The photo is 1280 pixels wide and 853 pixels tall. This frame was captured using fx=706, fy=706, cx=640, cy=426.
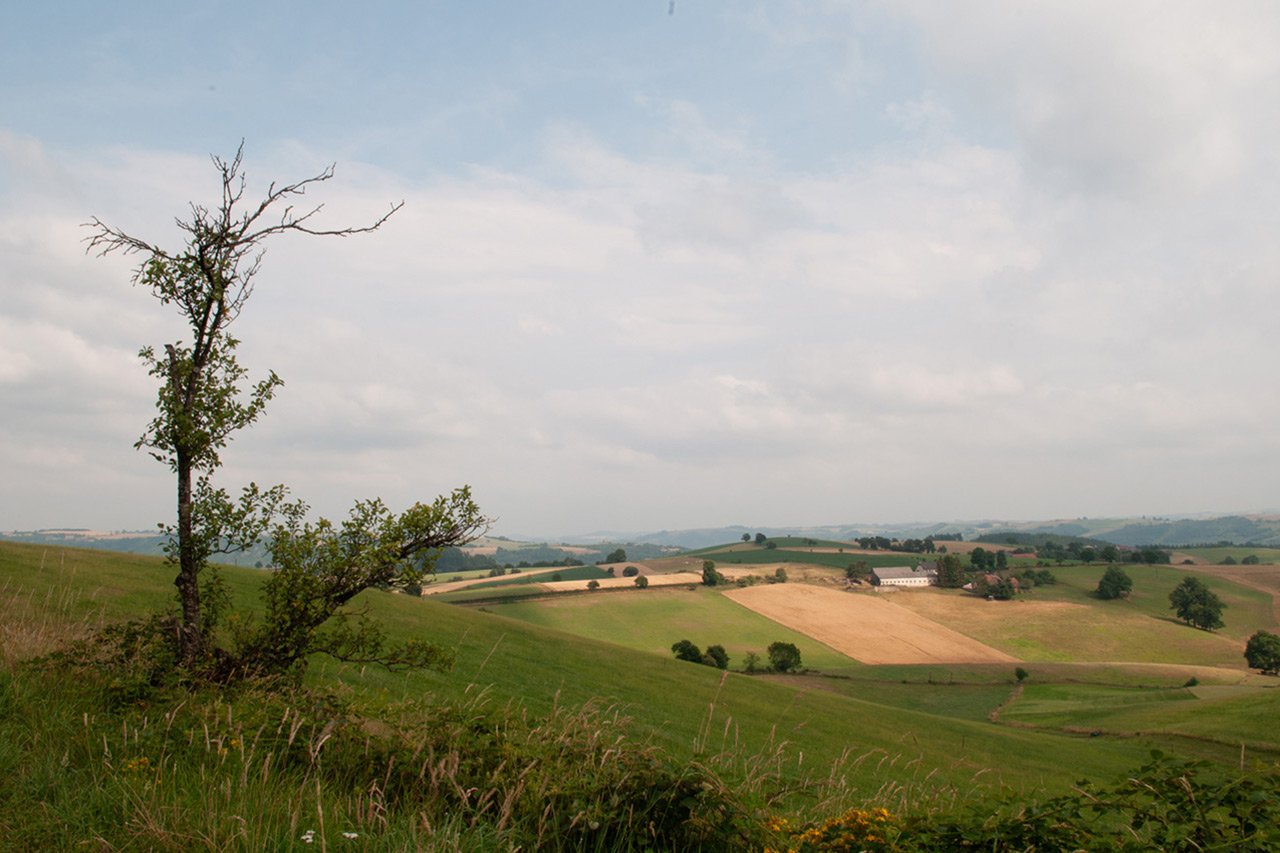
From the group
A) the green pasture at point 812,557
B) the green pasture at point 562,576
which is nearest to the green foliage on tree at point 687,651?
the green pasture at point 562,576

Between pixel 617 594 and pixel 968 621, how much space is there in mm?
51629

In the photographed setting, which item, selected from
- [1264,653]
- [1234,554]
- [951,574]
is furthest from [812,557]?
[1234,554]

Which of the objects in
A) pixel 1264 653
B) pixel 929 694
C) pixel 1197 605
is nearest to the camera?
pixel 929 694

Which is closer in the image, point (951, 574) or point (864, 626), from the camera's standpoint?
point (864, 626)

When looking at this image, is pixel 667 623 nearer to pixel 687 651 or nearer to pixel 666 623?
pixel 666 623

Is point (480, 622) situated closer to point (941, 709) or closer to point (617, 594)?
point (941, 709)

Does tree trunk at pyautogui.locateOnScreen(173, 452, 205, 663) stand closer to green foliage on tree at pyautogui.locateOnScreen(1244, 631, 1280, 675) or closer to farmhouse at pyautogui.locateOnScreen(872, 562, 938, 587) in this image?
green foliage on tree at pyautogui.locateOnScreen(1244, 631, 1280, 675)

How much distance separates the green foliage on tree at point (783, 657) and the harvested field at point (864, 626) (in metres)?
11.2

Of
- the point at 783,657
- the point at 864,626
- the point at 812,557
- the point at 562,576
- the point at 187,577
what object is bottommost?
the point at 864,626

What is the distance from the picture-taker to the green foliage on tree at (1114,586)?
117312 millimetres

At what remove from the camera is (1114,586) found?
117m

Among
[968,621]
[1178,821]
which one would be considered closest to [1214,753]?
[1178,821]

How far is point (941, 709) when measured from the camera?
196 feet

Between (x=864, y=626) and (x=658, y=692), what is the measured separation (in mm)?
71017
